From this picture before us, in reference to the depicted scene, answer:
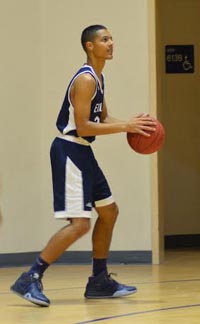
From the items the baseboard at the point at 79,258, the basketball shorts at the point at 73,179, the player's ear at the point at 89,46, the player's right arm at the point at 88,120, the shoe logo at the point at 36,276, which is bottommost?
the baseboard at the point at 79,258

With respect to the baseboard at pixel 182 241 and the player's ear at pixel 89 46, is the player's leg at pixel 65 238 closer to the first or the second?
the player's ear at pixel 89 46

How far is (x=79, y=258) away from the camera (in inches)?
306

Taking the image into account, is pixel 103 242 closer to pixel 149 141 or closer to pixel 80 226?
pixel 80 226

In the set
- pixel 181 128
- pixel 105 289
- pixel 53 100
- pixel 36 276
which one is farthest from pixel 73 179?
pixel 181 128

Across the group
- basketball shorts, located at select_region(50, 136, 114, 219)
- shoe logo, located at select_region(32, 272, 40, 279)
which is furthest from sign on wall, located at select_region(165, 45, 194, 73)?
shoe logo, located at select_region(32, 272, 40, 279)

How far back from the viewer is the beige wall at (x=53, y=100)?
25.0 ft

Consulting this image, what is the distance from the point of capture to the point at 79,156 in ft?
17.3

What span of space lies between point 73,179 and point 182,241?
4367mm

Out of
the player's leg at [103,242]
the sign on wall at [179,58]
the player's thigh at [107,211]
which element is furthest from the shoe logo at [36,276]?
the sign on wall at [179,58]

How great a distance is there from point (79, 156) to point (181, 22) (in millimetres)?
4454

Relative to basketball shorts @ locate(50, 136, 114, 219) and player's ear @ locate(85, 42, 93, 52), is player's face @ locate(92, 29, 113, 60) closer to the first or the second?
player's ear @ locate(85, 42, 93, 52)

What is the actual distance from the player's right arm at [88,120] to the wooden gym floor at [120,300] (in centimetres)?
107

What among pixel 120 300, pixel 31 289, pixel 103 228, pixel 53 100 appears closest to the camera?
pixel 31 289

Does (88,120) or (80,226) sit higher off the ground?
(88,120)
